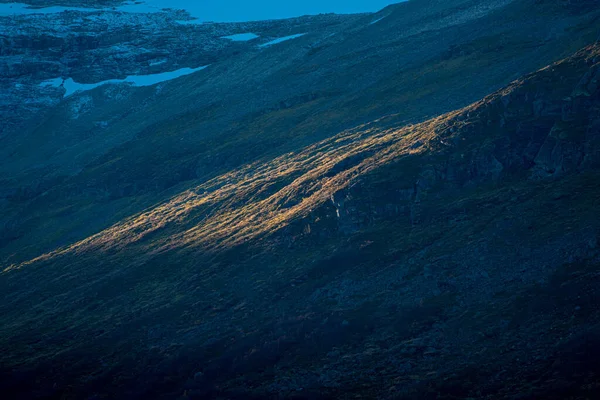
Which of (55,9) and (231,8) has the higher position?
(55,9)

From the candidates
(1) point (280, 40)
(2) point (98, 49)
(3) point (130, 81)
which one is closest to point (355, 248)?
(1) point (280, 40)

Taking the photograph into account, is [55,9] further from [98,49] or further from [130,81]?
[130,81]

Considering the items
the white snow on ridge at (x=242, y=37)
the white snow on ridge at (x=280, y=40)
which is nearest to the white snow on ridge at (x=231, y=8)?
the white snow on ridge at (x=242, y=37)

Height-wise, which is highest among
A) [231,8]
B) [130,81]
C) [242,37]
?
[231,8]

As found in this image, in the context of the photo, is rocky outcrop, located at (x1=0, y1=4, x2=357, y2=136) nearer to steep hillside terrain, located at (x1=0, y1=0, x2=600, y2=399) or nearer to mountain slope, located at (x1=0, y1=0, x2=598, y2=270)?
mountain slope, located at (x1=0, y1=0, x2=598, y2=270)

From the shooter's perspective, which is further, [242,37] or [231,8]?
[231,8]

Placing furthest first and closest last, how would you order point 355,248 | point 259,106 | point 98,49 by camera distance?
1. point 98,49
2. point 259,106
3. point 355,248
